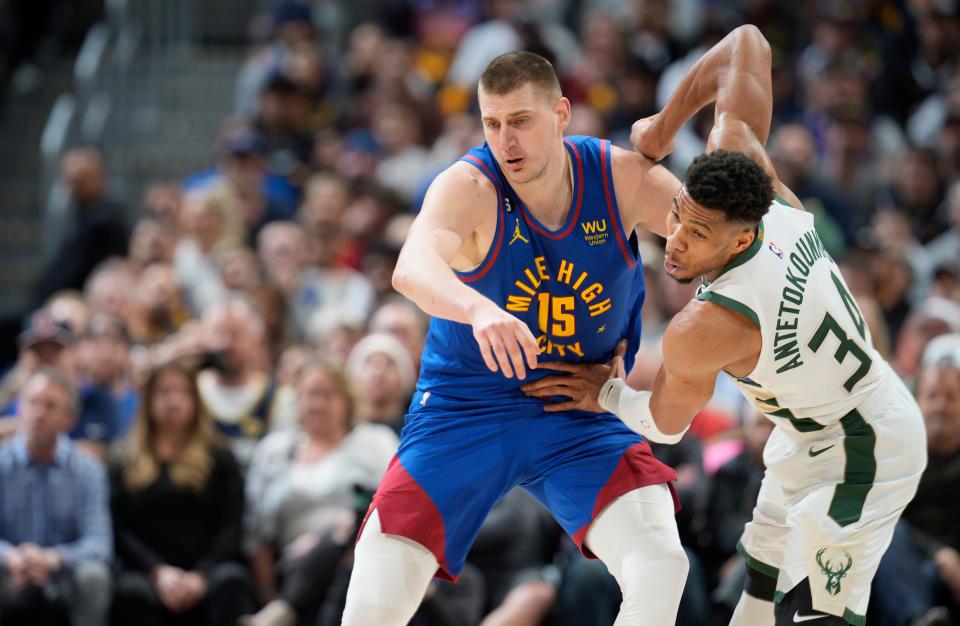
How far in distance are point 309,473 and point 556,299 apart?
10.3 feet

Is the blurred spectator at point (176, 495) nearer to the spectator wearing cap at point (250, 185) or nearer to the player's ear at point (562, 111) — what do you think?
the player's ear at point (562, 111)

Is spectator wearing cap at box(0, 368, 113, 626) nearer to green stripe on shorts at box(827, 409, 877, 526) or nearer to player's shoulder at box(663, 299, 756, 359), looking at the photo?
player's shoulder at box(663, 299, 756, 359)

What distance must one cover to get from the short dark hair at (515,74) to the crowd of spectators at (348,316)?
271 centimetres

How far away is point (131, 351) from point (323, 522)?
2.56 m

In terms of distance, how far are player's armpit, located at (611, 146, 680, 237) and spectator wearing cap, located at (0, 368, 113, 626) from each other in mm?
3813

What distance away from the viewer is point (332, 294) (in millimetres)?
9992

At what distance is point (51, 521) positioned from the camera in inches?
294

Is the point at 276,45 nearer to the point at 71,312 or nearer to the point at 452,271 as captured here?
the point at 71,312

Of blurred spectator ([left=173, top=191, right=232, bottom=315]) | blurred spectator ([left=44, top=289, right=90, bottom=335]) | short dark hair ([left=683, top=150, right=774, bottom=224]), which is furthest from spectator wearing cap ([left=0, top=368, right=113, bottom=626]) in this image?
short dark hair ([left=683, top=150, right=774, bottom=224])

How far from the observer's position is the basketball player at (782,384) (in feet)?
14.6

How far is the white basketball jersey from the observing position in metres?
4.49

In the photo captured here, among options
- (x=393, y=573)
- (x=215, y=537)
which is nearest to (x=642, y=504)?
(x=393, y=573)

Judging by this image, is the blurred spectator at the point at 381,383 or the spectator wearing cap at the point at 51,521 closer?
the spectator wearing cap at the point at 51,521

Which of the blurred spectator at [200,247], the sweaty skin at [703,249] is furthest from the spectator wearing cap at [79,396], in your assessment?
the sweaty skin at [703,249]
